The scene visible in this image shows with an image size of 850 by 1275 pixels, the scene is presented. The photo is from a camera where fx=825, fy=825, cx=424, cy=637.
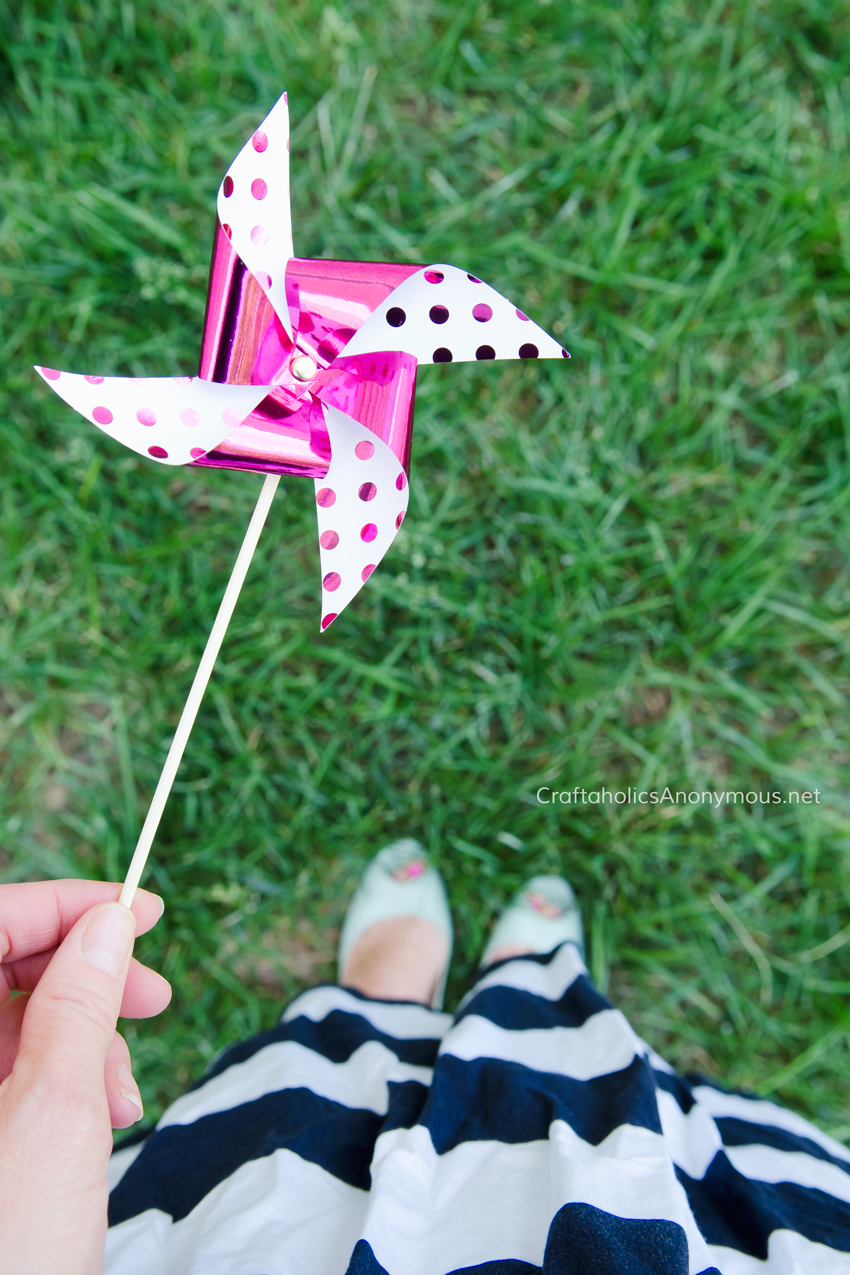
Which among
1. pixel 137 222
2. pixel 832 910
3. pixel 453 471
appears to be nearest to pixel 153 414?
pixel 453 471

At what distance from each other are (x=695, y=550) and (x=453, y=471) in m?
0.40

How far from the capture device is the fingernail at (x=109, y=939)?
2.27ft

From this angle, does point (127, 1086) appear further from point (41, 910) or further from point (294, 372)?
point (294, 372)

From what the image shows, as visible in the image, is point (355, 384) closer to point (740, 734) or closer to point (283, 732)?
point (283, 732)

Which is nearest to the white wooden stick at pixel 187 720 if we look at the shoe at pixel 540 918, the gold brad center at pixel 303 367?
the gold brad center at pixel 303 367

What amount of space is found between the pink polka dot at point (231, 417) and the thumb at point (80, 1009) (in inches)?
17.3

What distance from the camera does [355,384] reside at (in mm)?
781

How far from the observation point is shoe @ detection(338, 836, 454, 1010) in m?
1.25

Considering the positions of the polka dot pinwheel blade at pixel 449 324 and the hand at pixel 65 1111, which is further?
the polka dot pinwheel blade at pixel 449 324

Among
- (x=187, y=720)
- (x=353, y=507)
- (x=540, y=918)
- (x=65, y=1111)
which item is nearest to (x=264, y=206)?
(x=353, y=507)

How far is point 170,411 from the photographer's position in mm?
737

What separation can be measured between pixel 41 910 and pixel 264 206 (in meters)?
0.71

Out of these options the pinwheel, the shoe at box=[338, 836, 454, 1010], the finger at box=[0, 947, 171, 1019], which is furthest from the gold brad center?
the shoe at box=[338, 836, 454, 1010]

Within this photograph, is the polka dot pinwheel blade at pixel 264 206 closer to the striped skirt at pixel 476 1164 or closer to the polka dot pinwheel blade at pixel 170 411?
the polka dot pinwheel blade at pixel 170 411
